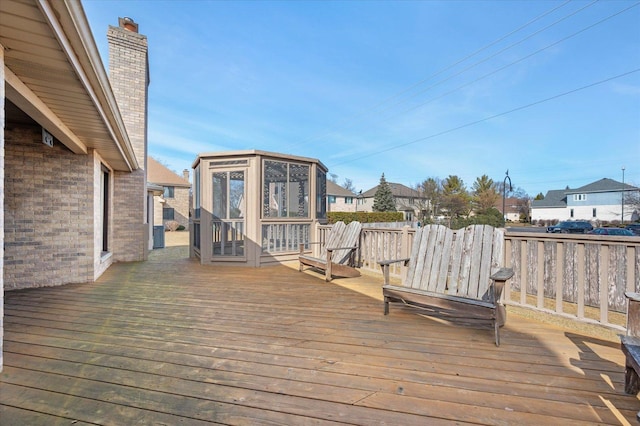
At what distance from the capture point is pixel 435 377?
199 cm

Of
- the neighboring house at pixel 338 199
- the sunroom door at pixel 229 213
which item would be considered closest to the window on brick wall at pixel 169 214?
the neighboring house at pixel 338 199

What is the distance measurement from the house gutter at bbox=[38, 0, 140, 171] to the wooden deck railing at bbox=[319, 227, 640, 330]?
404 cm

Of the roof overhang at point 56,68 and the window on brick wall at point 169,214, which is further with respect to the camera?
the window on brick wall at point 169,214

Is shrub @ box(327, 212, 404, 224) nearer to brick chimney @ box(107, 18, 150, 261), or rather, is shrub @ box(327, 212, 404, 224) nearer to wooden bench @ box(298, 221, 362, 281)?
wooden bench @ box(298, 221, 362, 281)

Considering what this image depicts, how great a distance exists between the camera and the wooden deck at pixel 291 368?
1.62 meters

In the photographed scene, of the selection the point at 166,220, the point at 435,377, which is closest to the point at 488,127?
the point at 435,377

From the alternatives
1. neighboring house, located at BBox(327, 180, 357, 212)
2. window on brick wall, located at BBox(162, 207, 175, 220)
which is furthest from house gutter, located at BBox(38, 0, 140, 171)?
neighboring house, located at BBox(327, 180, 357, 212)

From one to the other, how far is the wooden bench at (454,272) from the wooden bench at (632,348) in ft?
2.57

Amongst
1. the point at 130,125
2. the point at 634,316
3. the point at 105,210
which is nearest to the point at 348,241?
the point at 634,316

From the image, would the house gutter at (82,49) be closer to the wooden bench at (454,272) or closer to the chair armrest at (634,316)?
the wooden bench at (454,272)

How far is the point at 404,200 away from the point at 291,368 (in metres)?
37.5

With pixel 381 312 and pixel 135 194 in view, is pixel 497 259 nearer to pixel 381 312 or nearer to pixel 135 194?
pixel 381 312

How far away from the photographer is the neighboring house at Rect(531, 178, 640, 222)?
34.1 metres

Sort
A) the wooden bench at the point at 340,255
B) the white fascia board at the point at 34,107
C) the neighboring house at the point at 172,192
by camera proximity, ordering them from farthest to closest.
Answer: the neighboring house at the point at 172,192 < the wooden bench at the point at 340,255 < the white fascia board at the point at 34,107
